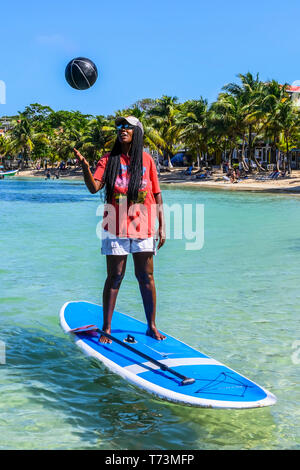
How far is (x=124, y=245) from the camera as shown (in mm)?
4672

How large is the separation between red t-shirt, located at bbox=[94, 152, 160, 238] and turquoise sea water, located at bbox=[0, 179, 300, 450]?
1335 mm

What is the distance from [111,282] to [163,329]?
1.88m

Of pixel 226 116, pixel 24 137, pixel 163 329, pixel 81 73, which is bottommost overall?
pixel 163 329

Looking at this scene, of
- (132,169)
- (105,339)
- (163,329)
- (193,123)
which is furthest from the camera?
(193,123)

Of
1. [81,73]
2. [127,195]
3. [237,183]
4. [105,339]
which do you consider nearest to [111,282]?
[105,339]

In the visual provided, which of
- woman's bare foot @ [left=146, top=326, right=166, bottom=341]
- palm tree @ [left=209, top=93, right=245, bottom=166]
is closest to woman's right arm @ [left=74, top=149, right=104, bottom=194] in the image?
woman's bare foot @ [left=146, top=326, right=166, bottom=341]

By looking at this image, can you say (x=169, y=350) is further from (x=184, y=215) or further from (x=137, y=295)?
(x=184, y=215)

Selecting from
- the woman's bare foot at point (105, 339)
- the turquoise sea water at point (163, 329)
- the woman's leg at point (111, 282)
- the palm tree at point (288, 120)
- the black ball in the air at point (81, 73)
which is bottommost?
the turquoise sea water at point (163, 329)

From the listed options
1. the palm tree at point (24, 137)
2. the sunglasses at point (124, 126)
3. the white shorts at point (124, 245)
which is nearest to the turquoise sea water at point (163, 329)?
the white shorts at point (124, 245)

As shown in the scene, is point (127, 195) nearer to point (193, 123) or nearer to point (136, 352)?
point (136, 352)

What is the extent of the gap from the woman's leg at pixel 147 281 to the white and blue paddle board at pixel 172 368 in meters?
0.14

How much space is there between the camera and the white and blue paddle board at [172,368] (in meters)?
3.84

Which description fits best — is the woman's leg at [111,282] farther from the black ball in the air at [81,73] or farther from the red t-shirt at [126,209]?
the black ball in the air at [81,73]

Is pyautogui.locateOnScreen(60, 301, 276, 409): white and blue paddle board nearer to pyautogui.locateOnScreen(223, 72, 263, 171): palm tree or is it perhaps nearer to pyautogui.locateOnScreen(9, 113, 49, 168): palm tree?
pyautogui.locateOnScreen(223, 72, 263, 171): palm tree
